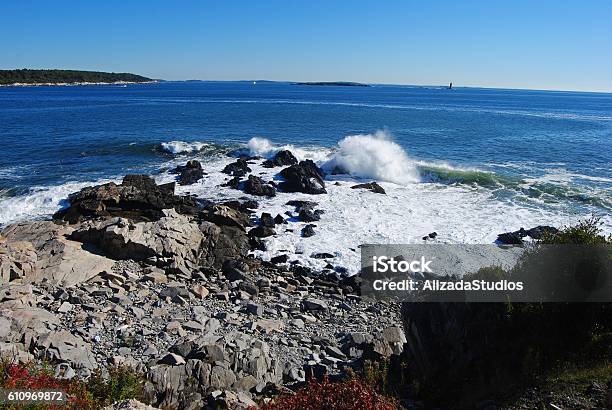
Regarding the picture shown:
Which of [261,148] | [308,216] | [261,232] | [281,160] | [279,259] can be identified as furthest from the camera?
[261,148]

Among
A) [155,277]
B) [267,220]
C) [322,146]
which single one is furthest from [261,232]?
[322,146]

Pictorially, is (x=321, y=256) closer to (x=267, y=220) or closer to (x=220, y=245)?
(x=267, y=220)

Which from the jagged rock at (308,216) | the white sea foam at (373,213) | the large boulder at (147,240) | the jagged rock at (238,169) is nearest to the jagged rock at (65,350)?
the large boulder at (147,240)

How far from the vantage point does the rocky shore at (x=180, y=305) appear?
11.1 meters

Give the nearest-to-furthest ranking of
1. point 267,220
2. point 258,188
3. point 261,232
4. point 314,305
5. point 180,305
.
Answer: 1. point 180,305
2. point 314,305
3. point 261,232
4. point 267,220
5. point 258,188

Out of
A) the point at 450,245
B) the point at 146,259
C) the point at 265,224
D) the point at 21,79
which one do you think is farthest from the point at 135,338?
the point at 21,79

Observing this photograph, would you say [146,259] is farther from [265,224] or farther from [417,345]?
[417,345]

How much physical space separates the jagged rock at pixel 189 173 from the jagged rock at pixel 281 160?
5637 mm

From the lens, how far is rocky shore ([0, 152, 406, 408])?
36.4 feet

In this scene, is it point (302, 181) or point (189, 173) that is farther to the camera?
point (189, 173)

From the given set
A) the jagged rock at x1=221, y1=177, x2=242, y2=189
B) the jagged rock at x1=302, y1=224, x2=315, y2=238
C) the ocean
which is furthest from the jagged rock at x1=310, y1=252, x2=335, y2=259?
the jagged rock at x1=221, y1=177, x2=242, y2=189

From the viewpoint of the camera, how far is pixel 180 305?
15.6 m

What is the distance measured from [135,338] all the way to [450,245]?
48.6 feet

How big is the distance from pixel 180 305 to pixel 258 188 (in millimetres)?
14853
